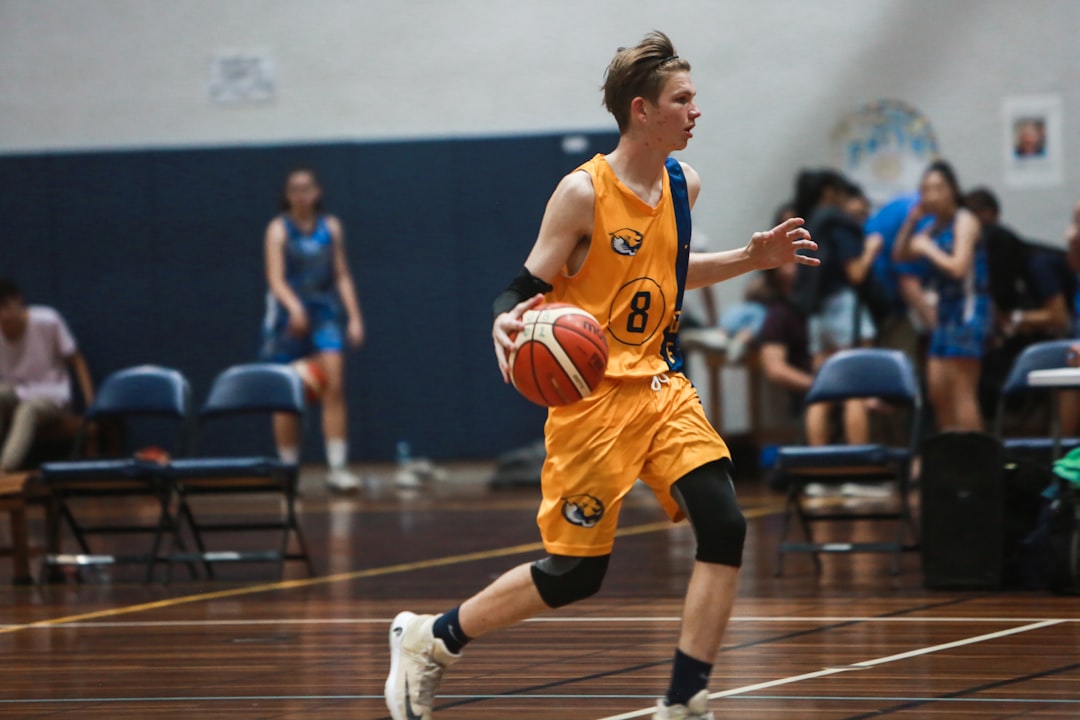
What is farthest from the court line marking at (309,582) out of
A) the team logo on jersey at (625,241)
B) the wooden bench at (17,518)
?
the team logo on jersey at (625,241)

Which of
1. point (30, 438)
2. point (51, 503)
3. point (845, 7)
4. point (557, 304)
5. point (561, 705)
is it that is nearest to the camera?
point (557, 304)

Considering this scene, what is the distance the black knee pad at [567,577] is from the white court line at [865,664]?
18.9 inches

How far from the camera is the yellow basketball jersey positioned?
4.57 meters

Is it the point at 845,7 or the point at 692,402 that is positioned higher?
the point at 845,7

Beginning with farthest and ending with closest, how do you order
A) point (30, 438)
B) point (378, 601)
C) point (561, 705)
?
point (30, 438) → point (378, 601) → point (561, 705)

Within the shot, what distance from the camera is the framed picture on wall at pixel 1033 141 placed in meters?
Result: 12.7

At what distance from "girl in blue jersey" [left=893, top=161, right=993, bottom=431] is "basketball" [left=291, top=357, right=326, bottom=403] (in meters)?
4.12

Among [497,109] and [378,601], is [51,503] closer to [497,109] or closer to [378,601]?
[378,601]

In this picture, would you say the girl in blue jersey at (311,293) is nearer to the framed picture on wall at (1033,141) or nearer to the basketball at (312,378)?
the basketball at (312,378)

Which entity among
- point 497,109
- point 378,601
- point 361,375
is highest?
point 497,109

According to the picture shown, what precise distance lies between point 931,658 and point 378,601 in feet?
8.63

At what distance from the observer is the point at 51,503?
8.48 metres

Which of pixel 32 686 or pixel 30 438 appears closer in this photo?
pixel 32 686

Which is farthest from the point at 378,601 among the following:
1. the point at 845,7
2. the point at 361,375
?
the point at 845,7
